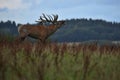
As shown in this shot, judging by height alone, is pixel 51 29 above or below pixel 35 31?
above

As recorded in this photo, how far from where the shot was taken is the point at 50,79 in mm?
4840

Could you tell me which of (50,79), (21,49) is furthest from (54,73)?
(21,49)

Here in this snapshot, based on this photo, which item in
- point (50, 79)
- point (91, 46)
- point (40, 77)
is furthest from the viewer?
point (91, 46)

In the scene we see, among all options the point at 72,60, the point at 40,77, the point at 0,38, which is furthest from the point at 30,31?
the point at 40,77

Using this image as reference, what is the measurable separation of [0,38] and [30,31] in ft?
35.1

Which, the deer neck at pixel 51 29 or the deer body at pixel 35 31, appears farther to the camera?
the deer neck at pixel 51 29

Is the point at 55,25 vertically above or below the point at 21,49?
above

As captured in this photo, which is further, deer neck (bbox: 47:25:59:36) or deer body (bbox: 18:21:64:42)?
deer neck (bbox: 47:25:59:36)

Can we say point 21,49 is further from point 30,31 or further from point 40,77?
point 30,31

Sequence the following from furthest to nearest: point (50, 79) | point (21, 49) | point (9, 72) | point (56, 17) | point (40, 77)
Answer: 1. point (56, 17)
2. point (21, 49)
3. point (9, 72)
4. point (50, 79)
5. point (40, 77)

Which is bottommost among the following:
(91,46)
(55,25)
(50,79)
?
(50,79)

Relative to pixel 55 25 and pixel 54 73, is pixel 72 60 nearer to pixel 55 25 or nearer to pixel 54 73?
pixel 54 73

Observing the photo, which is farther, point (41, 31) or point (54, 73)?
point (41, 31)

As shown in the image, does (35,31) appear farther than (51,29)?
No
